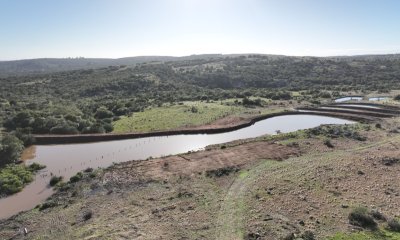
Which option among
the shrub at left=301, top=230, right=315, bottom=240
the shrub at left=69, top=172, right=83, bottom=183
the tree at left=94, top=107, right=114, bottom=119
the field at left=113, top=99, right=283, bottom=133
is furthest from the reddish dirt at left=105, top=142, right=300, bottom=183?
the tree at left=94, top=107, right=114, bottom=119

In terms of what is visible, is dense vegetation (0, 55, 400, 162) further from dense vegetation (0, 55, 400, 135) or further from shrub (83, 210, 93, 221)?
shrub (83, 210, 93, 221)

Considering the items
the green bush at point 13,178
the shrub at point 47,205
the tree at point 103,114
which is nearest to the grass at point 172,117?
the tree at point 103,114

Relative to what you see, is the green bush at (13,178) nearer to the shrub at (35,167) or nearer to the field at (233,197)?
the shrub at (35,167)

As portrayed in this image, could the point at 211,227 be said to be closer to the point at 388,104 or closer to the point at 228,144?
the point at 228,144

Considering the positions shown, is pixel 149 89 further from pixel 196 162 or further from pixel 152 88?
pixel 196 162

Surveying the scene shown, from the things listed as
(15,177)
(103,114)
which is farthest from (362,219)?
(103,114)

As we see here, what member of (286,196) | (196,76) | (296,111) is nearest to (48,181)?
(286,196)
